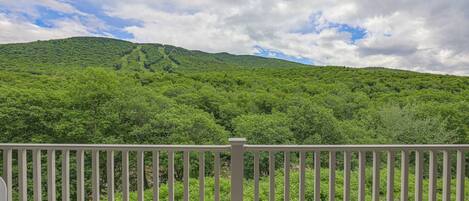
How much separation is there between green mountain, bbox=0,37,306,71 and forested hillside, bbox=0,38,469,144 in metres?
0.44

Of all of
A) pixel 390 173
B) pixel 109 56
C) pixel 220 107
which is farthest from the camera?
pixel 109 56

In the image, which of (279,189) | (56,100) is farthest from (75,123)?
(279,189)

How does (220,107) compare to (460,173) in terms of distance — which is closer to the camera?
(460,173)

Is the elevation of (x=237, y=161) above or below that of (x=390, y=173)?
above

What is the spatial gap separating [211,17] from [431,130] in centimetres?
927

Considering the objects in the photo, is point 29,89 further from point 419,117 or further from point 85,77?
point 419,117

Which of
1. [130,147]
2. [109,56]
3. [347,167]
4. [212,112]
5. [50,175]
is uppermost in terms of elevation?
[109,56]

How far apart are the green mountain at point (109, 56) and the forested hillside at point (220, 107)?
44cm

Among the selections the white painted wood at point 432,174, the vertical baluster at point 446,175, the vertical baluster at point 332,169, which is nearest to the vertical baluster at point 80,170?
the vertical baluster at point 332,169

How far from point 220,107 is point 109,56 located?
35.0 feet

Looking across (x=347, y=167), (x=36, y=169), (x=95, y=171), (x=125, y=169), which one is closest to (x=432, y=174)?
(x=347, y=167)

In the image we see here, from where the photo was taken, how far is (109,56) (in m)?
20.4

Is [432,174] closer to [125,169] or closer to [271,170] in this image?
[271,170]

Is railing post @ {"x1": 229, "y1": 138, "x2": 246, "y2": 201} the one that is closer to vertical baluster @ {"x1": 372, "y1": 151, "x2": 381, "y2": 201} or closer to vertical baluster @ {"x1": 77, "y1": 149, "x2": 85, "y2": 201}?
vertical baluster @ {"x1": 372, "y1": 151, "x2": 381, "y2": 201}
